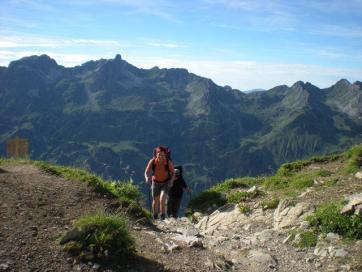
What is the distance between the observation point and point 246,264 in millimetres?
11234

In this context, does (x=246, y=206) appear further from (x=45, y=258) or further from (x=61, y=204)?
(x=45, y=258)

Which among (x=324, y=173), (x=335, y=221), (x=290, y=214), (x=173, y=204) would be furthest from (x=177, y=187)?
(x=335, y=221)

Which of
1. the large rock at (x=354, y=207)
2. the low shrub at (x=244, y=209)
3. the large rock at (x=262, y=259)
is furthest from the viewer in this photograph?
the low shrub at (x=244, y=209)

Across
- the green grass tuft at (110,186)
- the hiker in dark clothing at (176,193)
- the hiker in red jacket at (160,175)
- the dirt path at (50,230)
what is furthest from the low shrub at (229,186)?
the dirt path at (50,230)

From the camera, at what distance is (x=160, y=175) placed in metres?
18.8

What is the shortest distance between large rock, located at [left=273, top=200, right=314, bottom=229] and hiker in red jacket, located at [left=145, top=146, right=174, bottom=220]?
519 cm

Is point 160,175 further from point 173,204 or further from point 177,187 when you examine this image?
point 173,204

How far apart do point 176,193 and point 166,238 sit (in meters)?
8.48

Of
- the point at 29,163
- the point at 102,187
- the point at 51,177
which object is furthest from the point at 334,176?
the point at 29,163

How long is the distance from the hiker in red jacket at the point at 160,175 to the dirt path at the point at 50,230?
4.00 meters

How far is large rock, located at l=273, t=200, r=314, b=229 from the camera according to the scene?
14.0m

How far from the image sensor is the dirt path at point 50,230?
29.1 feet

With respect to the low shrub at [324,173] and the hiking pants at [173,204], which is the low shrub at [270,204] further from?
the hiking pants at [173,204]

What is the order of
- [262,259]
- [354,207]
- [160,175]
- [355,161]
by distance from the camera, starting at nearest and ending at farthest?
1. [262,259]
2. [354,207]
3. [160,175]
4. [355,161]
